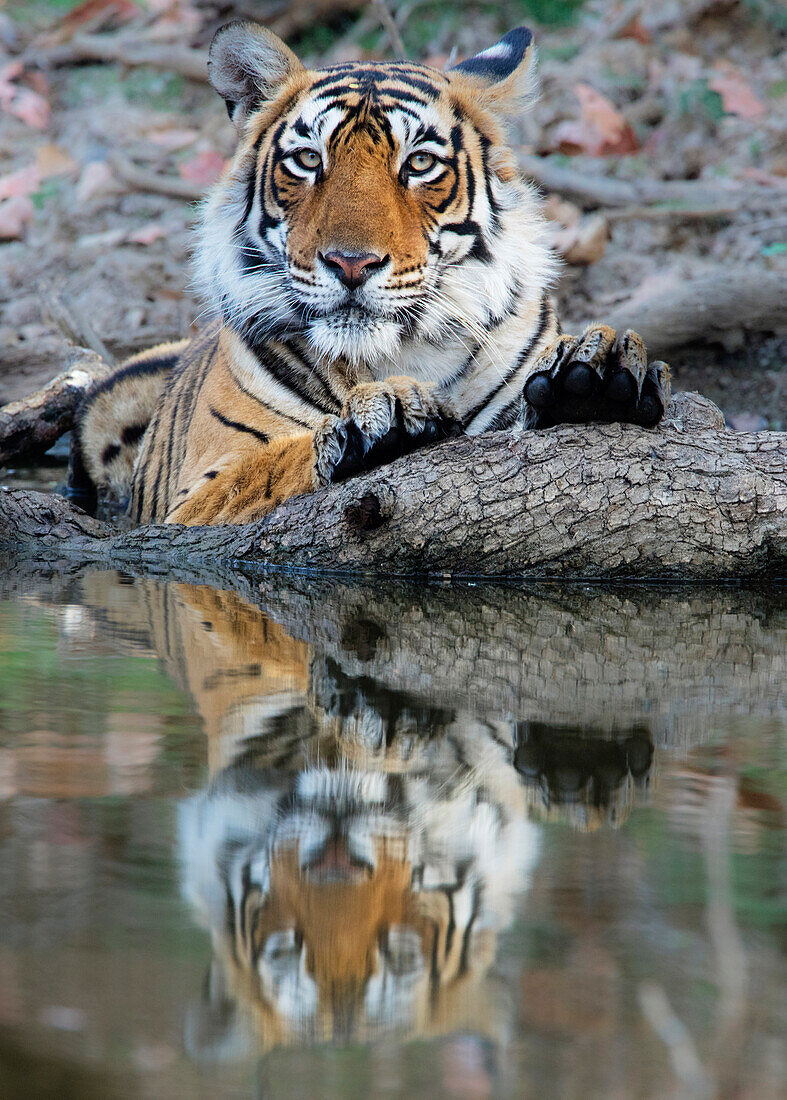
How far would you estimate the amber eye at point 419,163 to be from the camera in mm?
3549

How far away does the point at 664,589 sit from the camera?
3.04 m

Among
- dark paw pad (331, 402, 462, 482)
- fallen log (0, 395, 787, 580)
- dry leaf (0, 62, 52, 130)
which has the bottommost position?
fallen log (0, 395, 787, 580)

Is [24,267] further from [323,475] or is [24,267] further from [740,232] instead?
[323,475]

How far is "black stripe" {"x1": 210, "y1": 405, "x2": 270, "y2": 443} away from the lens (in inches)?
149

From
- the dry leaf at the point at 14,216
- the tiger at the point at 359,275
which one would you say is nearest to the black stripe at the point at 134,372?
the tiger at the point at 359,275

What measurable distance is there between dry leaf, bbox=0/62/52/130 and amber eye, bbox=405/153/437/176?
8.01m

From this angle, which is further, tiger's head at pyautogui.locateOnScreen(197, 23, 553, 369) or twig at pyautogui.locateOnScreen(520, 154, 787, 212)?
twig at pyautogui.locateOnScreen(520, 154, 787, 212)

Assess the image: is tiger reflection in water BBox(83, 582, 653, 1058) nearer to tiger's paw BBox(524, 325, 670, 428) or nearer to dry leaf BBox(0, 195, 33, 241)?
tiger's paw BBox(524, 325, 670, 428)

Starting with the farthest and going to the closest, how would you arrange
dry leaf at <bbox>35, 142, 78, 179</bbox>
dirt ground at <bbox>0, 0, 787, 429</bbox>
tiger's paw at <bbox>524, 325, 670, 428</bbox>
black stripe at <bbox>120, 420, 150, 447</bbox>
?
dry leaf at <bbox>35, 142, 78, 179</bbox>, dirt ground at <bbox>0, 0, 787, 429</bbox>, black stripe at <bbox>120, 420, 150, 447</bbox>, tiger's paw at <bbox>524, 325, 670, 428</bbox>

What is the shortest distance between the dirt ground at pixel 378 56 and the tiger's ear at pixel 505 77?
9.41ft

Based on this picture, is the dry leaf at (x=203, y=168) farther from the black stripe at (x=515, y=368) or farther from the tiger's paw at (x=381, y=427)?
the tiger's paw at (x=381, y=427)

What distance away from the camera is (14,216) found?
9.06 meters

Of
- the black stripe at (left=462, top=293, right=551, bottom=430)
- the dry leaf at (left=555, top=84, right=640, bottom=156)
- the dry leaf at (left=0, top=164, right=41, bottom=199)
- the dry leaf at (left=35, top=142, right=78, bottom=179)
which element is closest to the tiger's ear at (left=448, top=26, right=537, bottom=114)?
the black stripe at (left=462, top=293, right=551, bottom=430)

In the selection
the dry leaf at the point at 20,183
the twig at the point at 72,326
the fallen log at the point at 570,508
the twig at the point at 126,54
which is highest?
the twig at the point at 126,54
